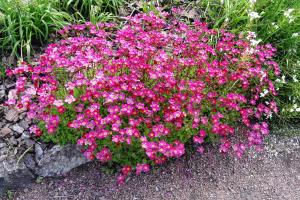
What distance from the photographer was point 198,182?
12.3 ft

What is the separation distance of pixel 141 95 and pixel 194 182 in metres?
1.13

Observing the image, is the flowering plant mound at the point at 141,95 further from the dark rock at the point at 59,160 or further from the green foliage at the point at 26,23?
the green foliage at the point at 26,23

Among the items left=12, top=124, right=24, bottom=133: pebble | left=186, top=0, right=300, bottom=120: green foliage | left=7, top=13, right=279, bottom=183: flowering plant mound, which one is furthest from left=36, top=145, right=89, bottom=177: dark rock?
left=186, top=0, right=300, bottom=120: green foliage

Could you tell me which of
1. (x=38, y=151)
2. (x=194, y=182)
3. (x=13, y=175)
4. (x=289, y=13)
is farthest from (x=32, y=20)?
(x=289, y=13)

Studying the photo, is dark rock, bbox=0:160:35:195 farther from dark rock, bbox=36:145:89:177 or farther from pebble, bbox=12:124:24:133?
pebble, bbox=12:124:24:133

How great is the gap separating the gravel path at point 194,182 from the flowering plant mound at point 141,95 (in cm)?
21

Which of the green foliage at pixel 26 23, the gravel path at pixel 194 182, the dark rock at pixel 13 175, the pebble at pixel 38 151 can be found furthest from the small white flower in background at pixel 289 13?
the dark rock at pixel 13 175

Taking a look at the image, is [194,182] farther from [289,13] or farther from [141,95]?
[289,13]

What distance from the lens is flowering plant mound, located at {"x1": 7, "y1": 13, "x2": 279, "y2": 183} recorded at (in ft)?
10.8

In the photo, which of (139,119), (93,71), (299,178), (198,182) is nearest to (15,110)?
(93,71)

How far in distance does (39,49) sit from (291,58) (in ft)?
10.7

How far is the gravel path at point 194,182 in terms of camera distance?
359cm

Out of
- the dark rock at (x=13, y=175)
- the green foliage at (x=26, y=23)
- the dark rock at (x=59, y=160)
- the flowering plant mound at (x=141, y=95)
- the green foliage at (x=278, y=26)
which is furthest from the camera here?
the green foliage at (x=278, y=26)

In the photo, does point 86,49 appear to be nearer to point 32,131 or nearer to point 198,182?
point 32,131
